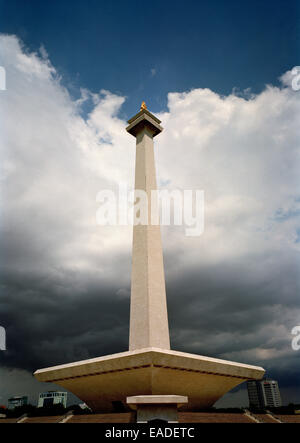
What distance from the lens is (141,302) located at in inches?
840

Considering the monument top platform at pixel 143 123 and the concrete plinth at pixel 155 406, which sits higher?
the monument top platform at pixel 143 123

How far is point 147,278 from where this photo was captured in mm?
21812

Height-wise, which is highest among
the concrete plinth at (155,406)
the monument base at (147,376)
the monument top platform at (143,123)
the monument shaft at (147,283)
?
the monument top platform at (143,123)

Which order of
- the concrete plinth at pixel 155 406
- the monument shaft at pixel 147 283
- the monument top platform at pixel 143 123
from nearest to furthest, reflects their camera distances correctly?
the concrete plinth at pixel 155 406 < the monument shaft at pixel 147 283 < the monument top platform at pixel 143 123

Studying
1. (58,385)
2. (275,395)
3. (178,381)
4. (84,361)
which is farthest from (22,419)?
(275,395)

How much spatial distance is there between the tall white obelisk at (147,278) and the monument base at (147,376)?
2.32 metres

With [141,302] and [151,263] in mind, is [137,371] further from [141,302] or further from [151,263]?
[151,263]

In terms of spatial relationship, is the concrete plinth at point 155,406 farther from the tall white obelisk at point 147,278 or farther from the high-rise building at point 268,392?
the high-rise building at point 268,392

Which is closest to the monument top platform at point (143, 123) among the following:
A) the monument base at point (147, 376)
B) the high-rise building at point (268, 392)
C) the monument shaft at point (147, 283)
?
the monument shaft at point (147, 283)

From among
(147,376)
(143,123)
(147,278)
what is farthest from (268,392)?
(147,376)

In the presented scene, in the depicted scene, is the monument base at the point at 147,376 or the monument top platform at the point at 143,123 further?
the monument top platform at the point at 143,123

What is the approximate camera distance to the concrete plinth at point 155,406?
1578 centimetres
